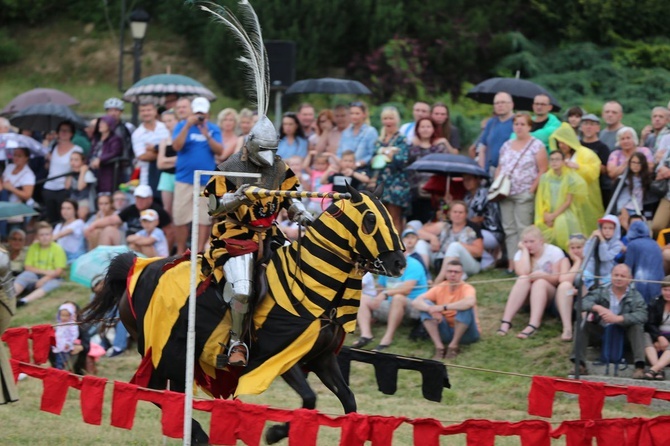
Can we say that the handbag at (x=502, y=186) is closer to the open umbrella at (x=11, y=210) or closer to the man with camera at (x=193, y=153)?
the man with camera at (x=193, y=153)

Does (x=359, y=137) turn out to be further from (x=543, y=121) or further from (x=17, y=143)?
(x=17, y=143)

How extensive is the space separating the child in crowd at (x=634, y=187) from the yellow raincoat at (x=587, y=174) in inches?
16.8

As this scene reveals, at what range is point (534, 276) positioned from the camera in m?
12.7

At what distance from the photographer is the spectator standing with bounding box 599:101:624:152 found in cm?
1377

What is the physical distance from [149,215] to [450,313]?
14.3ft

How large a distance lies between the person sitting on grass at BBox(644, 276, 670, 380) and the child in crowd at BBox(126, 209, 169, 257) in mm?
6332

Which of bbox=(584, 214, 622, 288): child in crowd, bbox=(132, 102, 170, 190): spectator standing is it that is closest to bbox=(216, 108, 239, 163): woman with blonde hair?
bbox=(132, 102, 170, 190): spectator standing

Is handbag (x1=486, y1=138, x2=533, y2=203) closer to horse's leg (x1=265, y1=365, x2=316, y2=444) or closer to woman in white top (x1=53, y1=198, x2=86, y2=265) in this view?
horse's leg (x1=265, y1=365, x2=316, y2=444)

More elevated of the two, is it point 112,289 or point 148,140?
point 148,140

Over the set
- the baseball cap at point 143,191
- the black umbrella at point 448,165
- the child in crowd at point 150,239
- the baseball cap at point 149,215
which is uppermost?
the black umbrella at point 448,165

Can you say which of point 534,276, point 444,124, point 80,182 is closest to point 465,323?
point 534,276

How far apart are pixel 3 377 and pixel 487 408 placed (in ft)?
14.9

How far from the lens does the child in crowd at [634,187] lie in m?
12.7

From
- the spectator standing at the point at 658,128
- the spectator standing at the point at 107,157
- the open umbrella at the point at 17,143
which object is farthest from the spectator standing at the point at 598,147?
the open umbrella at the point at 17,143
